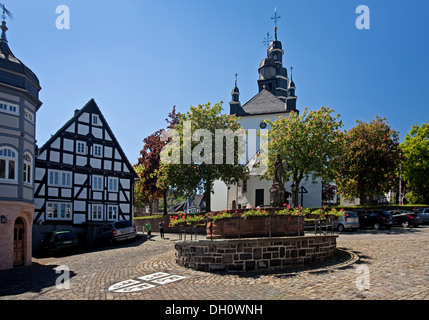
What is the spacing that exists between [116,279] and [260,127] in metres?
48.4

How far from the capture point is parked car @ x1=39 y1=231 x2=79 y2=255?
70.2 ft

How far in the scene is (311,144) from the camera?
29.0m

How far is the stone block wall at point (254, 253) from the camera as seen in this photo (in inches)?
454

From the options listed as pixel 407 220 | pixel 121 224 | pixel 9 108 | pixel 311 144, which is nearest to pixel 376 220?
pixel 407 220

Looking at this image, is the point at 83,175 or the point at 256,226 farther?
the point at 83,175

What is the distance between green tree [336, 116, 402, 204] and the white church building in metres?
6.06

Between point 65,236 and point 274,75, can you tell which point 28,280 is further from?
point 274,75

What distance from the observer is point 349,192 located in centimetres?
3934

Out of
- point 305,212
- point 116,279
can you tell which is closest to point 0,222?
point 116,279

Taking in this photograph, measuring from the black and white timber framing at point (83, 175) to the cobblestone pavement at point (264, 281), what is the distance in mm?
13671

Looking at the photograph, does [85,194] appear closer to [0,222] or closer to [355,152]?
[0,222]

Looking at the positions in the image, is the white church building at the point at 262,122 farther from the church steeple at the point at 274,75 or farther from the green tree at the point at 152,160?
the green tree at the point at 152,160

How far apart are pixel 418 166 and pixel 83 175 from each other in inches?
1356

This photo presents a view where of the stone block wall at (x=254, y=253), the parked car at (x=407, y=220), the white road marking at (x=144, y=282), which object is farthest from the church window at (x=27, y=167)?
the parked car at (x=407, y=220)
